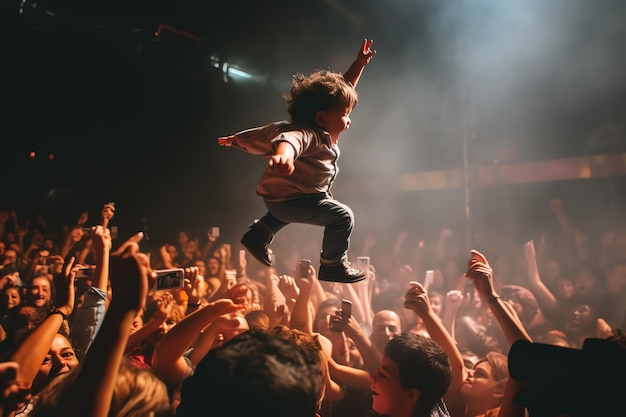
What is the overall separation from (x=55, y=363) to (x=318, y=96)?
1.38 meters

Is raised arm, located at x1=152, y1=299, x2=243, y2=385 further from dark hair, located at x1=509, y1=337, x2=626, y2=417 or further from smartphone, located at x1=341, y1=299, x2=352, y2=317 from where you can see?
dark hair, located at x1=509, y1=337, x2=626, y2=417

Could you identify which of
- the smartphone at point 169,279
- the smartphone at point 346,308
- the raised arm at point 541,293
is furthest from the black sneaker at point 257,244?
the raised arm at point 541,293

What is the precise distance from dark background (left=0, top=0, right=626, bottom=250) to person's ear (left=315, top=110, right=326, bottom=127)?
3821mm

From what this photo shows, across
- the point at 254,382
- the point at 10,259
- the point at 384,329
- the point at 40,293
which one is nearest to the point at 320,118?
the point at 254,382

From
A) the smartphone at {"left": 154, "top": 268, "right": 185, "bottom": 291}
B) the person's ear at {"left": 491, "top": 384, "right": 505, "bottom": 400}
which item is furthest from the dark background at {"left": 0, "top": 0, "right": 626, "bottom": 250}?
the smartphone at {"left": 154, "top": 268, "right": 185, "bottom": 291}

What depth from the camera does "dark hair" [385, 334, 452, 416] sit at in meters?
1.47

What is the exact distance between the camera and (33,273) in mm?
3338

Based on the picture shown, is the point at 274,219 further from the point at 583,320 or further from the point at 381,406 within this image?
the point at 583,320

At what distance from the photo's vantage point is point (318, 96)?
137 centimetres

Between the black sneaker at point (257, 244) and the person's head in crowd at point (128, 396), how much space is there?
1.79 feet

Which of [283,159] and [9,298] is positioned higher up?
[283,159]

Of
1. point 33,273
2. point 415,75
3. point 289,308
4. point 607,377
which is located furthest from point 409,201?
point 607,377

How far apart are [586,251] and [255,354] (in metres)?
4.46

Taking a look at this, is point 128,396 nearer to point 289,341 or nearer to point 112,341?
point 112,341
